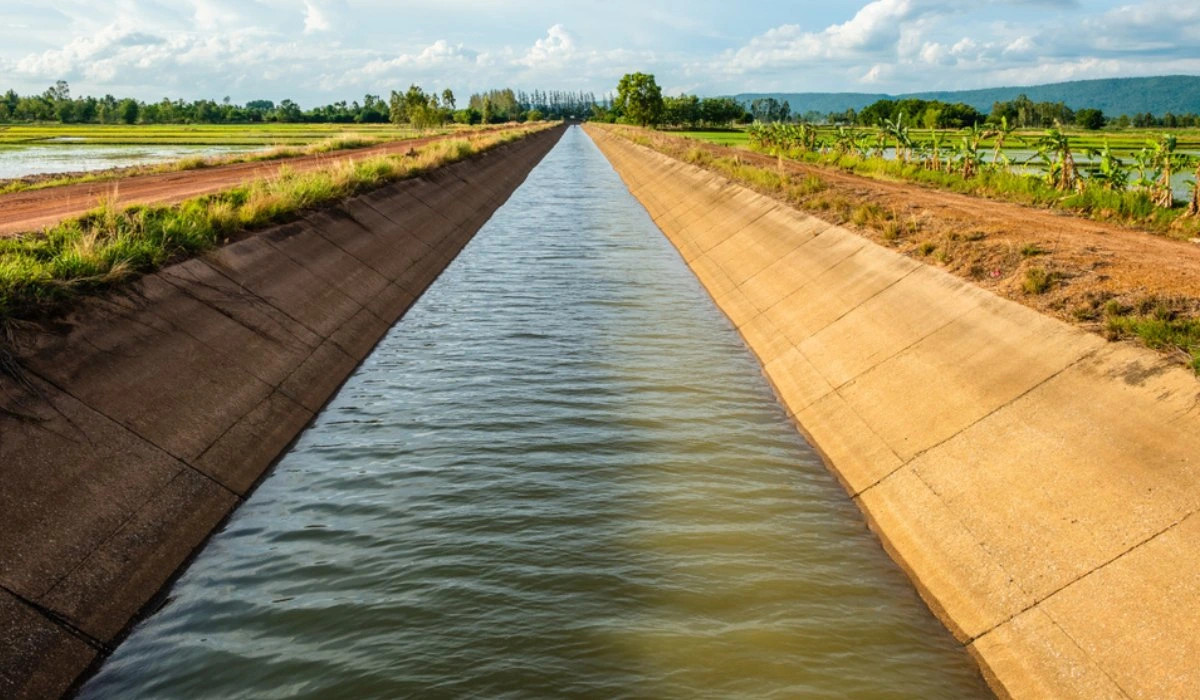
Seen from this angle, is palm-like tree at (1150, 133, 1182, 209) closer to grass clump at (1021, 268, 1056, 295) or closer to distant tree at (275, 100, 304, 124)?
grass clump at (1021, 268, 1056, 295)

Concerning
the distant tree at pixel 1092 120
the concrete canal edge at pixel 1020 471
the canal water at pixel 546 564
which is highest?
the distant tree at pixel 1092 120

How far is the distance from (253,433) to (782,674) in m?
7.19

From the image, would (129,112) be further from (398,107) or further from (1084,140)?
(1084,140)

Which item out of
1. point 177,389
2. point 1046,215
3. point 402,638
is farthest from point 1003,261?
point 177,389

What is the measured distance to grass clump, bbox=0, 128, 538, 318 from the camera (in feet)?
30.8

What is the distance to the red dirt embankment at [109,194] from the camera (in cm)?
1691

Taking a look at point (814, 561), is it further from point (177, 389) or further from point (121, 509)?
point (177, 389)

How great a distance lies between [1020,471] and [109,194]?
2306cm

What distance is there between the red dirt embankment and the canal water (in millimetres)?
7808

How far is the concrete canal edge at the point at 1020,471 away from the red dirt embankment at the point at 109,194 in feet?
40.6

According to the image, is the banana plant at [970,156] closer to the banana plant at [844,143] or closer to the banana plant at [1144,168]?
the banana plant at [1144,168]

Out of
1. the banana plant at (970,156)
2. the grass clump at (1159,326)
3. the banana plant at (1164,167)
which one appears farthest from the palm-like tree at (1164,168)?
the grass clump at (1159,326)

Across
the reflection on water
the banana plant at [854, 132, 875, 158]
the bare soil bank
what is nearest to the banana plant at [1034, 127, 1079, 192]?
the bare soil bank

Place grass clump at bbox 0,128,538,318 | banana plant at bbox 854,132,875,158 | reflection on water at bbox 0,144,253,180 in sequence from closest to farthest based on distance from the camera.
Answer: grass clump at bbox 0,128,538,318 < reflection on water at bbox 0,144,253,180 < banana plant at bbox 854,132,875,158
